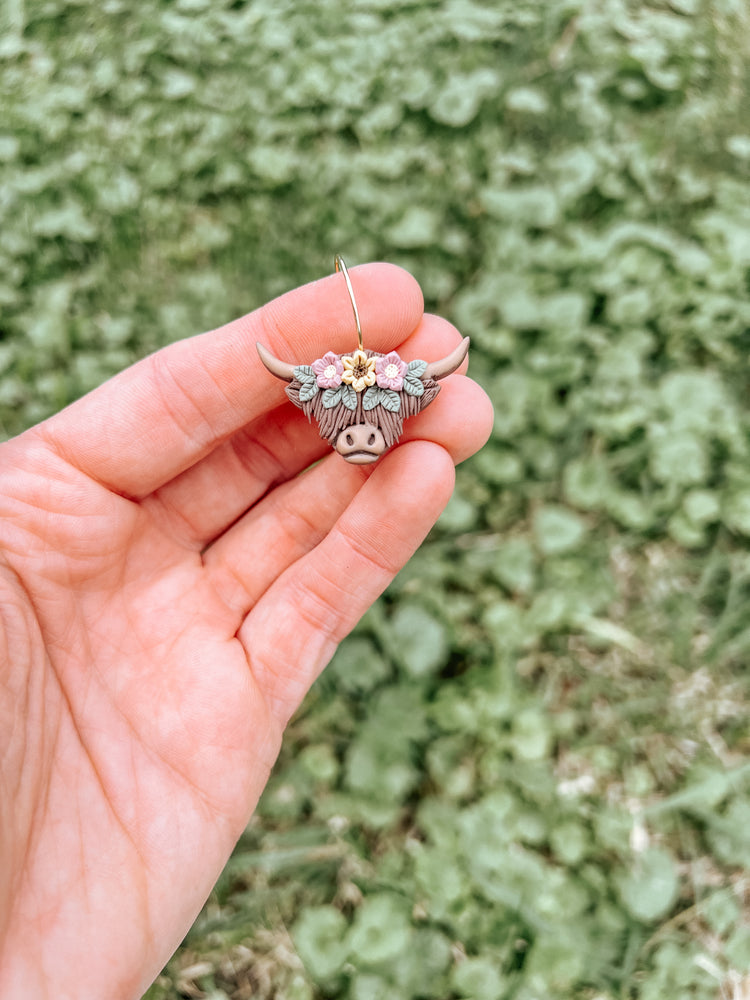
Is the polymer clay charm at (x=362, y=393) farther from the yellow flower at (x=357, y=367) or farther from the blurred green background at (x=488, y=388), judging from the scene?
the blurred green background at (x=488, y=388)

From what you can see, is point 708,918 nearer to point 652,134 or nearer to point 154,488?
point 154,488

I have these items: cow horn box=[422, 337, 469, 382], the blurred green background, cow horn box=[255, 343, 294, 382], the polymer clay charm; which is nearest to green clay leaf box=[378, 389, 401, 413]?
the polymer clay charm

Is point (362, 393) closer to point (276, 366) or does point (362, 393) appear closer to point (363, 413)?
point (363, 413)

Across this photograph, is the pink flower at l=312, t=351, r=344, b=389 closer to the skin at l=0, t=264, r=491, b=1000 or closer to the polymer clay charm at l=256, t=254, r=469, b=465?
the polymer clay charm at l=256, t=254, r=469, b=465


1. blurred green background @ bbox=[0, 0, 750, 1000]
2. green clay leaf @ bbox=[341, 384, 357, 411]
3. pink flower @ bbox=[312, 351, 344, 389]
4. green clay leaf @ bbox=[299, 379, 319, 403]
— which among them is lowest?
blurred green background @ bbox=[0, 0, 750, 1000]

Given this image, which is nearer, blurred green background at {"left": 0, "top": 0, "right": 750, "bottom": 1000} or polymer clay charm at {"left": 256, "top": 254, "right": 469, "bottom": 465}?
polymer clay charm at {"left": 256, "top": 254, "right": 469, "bottom": 465}

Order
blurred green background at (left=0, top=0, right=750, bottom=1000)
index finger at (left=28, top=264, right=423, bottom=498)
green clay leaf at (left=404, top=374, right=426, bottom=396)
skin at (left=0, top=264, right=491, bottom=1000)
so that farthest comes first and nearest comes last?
blurred green background at (left=0, top=0, right=750, bottom=1000) → index finger at (left=28, top=264, right=423, bottom=498) → green clay leaf at (left=404, top=374, right=426, bottom=396) → skin at (left=0, top=264, right=491, bottom=1000)

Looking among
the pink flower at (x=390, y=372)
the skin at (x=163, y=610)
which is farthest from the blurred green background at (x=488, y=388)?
the pink flower at (x=390, y=372)
